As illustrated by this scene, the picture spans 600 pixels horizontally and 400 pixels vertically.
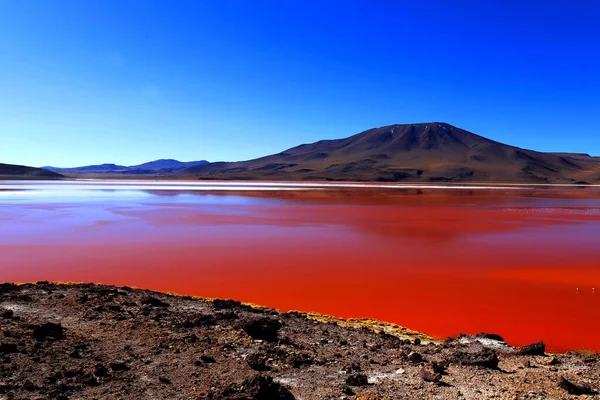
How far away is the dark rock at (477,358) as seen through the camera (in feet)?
18.4

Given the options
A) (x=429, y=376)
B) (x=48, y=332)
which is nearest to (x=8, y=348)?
(x=48, y=332)

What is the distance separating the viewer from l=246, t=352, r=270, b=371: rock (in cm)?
539

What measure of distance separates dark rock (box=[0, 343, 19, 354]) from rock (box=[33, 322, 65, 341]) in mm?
373

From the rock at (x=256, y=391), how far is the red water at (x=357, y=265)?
186 inches

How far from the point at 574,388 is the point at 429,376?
1458 mm

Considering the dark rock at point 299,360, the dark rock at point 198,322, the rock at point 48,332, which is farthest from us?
the dark rock at point 198,322

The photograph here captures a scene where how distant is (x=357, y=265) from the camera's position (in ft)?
44.3

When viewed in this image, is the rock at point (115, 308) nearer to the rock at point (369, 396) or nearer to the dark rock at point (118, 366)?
the dark rock at point (118, 366)

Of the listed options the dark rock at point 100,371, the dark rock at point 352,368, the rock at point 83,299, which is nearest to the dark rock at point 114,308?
the rock at point 83,299

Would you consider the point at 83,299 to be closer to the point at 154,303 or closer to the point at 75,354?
the point at 154,303

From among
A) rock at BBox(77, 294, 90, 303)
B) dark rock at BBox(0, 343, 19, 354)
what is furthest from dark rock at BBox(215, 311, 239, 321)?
dark rock at BBox(0, 343, 19, 354)

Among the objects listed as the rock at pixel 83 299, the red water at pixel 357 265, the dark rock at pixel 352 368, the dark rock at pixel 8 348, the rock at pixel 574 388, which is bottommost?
the red water at pixel 357 265

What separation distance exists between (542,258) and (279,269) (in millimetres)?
8560

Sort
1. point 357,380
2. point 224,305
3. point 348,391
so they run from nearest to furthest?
point 348,391, point 357,380, point 224,305
